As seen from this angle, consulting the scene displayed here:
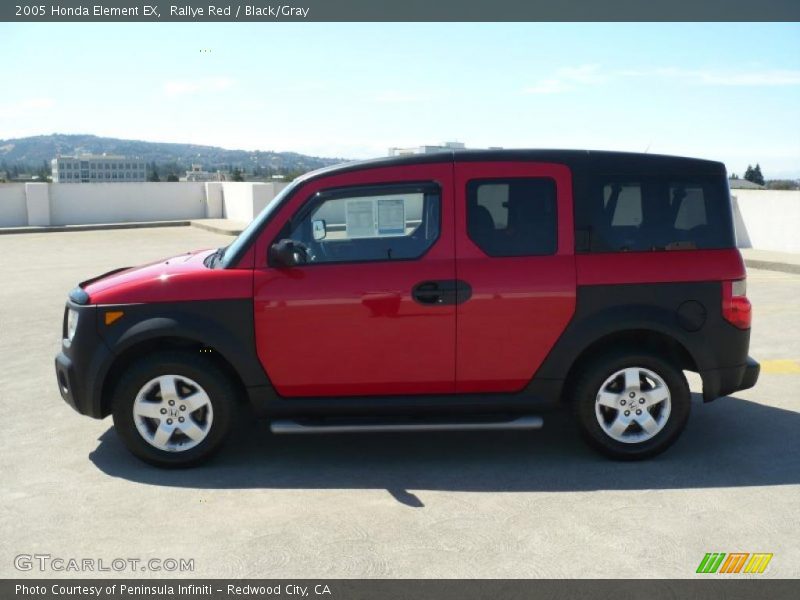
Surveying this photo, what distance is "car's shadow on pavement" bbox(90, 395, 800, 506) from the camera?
490 centimetres

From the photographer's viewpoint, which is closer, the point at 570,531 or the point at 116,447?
the point at 570,531

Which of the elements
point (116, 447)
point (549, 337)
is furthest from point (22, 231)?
point (549, 337)

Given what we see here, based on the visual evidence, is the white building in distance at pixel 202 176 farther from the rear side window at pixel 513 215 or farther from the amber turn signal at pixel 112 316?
the rear side window at pixel 513 215

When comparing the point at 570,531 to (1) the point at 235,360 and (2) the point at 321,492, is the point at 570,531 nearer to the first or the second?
(2) the point at 321,492

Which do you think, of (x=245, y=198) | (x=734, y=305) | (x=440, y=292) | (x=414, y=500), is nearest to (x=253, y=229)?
(x=440, y=292)

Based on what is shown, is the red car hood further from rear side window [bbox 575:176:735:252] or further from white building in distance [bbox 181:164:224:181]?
white building in distance [bbox 181:164:224:181]

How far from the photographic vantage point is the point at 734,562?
384 cm

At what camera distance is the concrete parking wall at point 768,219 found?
1669 cm

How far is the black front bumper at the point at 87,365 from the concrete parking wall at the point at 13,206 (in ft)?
82.7

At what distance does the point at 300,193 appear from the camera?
5.17m

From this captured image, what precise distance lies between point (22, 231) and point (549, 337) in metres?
25.0

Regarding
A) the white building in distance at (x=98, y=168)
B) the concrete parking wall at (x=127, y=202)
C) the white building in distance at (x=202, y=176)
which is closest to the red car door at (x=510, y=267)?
the concrete parking wall at (x=127, y=202)

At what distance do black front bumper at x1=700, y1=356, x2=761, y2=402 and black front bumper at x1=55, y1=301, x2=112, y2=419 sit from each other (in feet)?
12.4

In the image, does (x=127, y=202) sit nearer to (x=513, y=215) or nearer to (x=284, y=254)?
(x=284, y=254)
